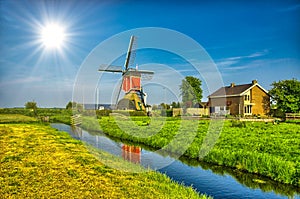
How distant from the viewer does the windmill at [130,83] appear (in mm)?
35250

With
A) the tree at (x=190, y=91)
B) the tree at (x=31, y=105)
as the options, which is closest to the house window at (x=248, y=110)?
the tree at (x=190, y=91)

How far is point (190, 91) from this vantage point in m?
52.8

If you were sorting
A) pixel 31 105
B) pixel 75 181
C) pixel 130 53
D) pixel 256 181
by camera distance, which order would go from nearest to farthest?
pixel 75 181 < pixel 256 181 < pixel 130 53 < pixel 31 105

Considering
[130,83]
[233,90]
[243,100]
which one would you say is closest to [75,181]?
[130,83]

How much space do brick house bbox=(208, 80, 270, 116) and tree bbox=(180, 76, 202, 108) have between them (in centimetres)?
752

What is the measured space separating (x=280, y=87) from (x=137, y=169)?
36078mm

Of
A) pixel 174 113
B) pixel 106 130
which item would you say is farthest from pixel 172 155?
pixel 174 113

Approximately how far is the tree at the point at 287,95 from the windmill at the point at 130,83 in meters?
18.3

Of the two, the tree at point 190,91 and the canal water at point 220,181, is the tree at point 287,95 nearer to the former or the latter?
the tree at point 190,91

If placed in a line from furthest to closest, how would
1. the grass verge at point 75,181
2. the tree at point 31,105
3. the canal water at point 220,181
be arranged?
the tree at point 31,105 < the canal water at point 220,181 < the grass verge at point 75,181

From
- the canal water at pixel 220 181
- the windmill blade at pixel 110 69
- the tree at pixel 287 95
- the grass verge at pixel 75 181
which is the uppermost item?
the windmill blade at pixel 110 69

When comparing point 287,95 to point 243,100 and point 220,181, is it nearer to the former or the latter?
point 243,100

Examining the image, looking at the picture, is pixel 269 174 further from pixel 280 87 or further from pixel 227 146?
pixel 280 87

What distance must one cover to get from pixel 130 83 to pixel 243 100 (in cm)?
1537
